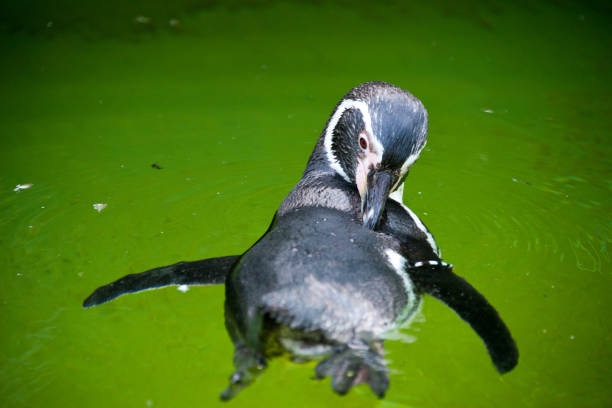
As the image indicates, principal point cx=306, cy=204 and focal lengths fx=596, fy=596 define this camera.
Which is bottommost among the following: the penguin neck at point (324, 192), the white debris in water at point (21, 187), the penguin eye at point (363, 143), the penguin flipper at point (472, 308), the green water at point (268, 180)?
the white debris in water at point (21, 187)

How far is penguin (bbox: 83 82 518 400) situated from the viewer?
1694 mm

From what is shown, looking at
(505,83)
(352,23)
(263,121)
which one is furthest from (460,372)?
(352,23)

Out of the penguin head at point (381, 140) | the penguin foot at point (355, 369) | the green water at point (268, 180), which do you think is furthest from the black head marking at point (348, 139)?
the penguin foot at point (355, 369)

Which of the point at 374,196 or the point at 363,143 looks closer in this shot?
the point at 374,196

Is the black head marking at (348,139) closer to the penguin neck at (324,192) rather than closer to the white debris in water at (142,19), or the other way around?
the penguin neck at (324,192)

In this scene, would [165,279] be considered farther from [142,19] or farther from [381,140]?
[142,19]

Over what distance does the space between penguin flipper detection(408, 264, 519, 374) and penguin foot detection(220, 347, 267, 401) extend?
2.04 ft

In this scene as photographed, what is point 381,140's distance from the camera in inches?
82.9

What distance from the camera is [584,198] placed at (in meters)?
2.94

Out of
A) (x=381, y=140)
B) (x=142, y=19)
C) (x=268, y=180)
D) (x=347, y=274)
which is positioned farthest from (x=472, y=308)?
(x=142, y=19)

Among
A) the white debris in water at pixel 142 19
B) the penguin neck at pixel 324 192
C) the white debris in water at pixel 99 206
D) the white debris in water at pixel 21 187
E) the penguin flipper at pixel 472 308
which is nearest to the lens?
the penguin flipper at pixel 472 308

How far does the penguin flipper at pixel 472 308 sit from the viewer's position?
1.78m

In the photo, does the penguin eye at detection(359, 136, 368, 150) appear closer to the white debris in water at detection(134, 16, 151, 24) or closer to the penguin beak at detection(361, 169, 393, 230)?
the penguin beak at detection(361, 169, 393, 230)

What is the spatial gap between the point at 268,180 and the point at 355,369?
158 cm
